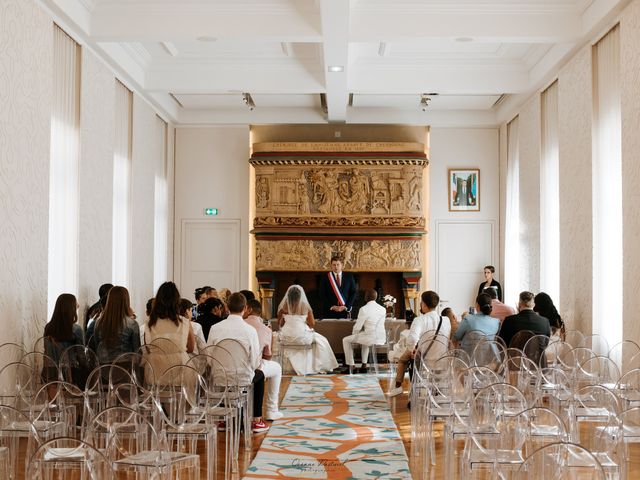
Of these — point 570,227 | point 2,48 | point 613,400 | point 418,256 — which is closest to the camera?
point 613,400

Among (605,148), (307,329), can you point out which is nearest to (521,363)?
(605,148)

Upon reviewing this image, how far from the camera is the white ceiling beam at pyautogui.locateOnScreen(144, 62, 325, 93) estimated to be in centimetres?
1330

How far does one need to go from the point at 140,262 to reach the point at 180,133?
4086 millimetres

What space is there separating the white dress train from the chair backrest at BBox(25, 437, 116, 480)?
238 inches

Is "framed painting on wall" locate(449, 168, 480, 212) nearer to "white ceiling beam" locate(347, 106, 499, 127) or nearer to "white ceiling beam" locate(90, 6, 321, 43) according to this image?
"white ceiling beam" locate(347, 106, 499, 127)

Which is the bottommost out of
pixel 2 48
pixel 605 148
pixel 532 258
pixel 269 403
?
pixel 269 403

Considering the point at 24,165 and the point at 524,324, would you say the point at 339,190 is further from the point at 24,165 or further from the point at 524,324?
the point at 24,165

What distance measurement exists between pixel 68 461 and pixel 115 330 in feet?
9.95

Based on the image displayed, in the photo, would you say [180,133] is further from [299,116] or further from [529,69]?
[529,69]

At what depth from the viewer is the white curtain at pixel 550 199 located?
41.4 feet

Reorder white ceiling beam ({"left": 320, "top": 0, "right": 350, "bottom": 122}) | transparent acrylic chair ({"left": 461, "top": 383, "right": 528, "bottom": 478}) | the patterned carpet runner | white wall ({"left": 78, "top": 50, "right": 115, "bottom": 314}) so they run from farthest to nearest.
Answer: white wall ({"left": 78, "top": 50, "right": 115, "bottom": 314})
white ceiling beam ({"left": 320, "top": 0, "right": 350, "bottom": 122})
the patterned carpet runner
transparent acrylic chair ({"left": 461, "top": 383, "right": 528, "bottom": 478})

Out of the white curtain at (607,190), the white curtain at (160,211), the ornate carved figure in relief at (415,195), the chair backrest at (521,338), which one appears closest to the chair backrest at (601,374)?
the chair backrest at (521,338)

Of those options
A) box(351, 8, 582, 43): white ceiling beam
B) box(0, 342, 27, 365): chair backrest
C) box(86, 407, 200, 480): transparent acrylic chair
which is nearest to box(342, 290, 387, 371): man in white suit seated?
box(351, 8, 582, 43): white ceiling beam

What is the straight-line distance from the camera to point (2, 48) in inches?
315
